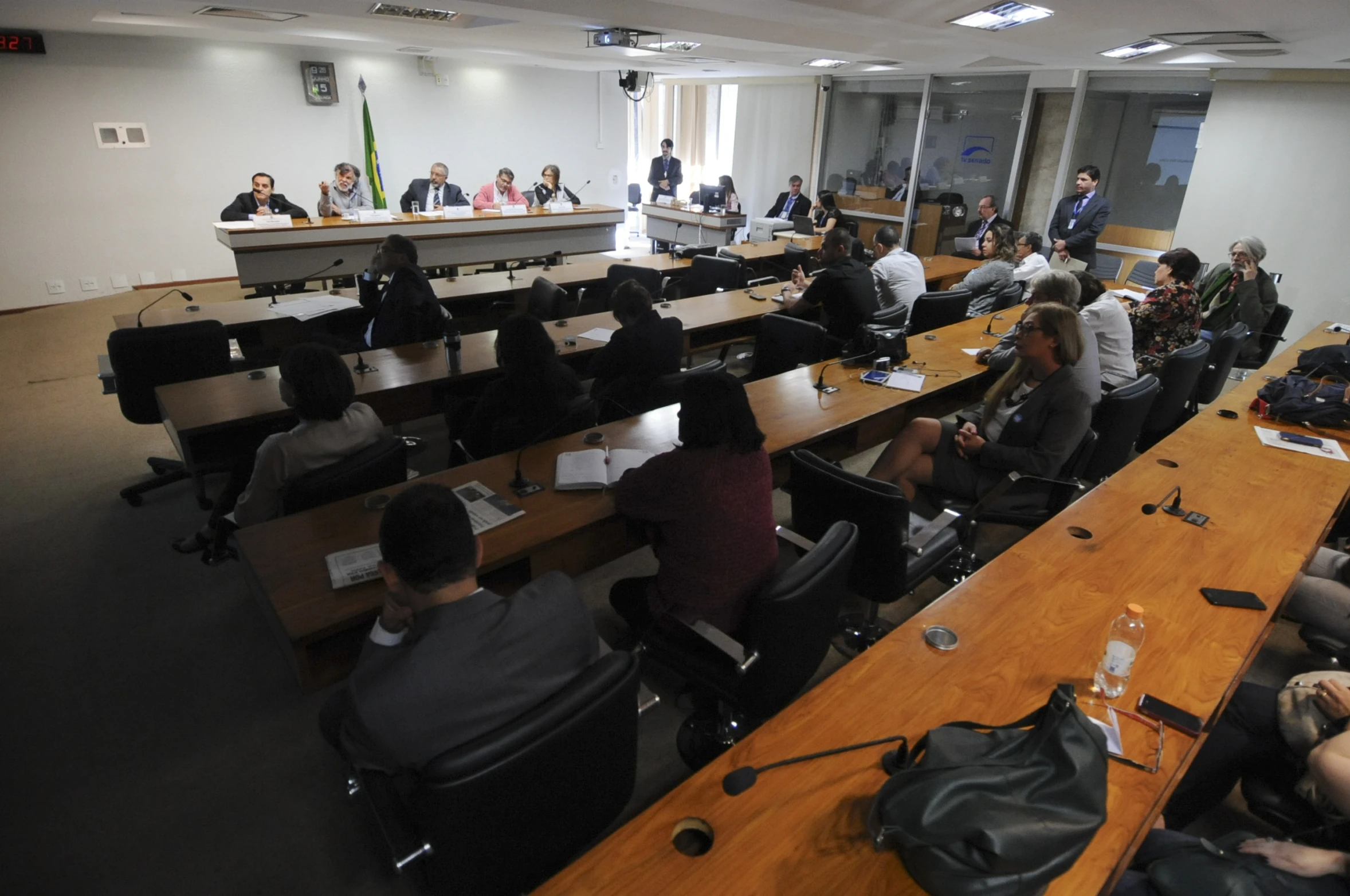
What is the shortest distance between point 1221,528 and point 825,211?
7.41m

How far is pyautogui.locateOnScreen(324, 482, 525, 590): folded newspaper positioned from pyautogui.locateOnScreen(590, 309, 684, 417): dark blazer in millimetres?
1266

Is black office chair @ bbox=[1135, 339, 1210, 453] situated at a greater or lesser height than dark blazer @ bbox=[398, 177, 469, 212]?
lesser

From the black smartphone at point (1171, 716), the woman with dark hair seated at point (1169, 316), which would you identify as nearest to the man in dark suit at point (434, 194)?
→ the woman with dark hair seated at point (1169, 316)

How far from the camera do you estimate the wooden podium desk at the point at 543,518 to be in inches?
74.3

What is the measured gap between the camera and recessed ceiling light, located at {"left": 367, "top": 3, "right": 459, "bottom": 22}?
532 centimetres

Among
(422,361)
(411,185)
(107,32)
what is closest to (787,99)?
(411,185)

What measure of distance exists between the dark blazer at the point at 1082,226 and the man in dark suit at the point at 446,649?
727 centimetres

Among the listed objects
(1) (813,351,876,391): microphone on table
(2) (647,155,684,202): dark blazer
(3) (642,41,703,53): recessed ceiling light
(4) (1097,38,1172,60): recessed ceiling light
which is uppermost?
(3) (642,41,703,53): recessed ceiling light

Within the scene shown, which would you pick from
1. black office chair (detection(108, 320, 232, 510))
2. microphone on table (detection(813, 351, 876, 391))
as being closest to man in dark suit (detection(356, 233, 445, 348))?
black office chair (detection(108, 320, 232, 510))

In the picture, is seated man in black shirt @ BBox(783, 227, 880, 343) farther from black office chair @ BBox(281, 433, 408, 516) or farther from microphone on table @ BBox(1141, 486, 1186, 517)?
black office chair @ BBox(281, 433, 408, 516)

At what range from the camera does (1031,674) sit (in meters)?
1.71

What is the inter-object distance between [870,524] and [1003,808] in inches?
48.2

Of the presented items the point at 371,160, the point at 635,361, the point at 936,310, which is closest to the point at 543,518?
the point at 635,361

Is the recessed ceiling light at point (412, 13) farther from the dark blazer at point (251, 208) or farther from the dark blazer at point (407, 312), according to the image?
the dark blazer at point (251, 208)
